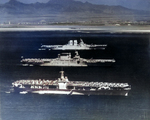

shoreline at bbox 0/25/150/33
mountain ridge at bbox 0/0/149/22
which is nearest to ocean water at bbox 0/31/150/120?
shoreline at bbox 0/25/150/33

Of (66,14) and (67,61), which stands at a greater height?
(66,14)

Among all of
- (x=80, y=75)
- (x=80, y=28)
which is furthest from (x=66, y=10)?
(x=80, y=75)

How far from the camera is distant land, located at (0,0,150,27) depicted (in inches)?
79.1

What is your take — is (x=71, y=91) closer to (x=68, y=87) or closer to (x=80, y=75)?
(x=68, y=87)

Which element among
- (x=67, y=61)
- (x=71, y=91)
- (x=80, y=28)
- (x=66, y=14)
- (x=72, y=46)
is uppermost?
(x=66, y=14)

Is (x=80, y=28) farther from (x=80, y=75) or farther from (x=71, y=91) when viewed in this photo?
(x=71, y=91)

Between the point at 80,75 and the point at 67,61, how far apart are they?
170mm

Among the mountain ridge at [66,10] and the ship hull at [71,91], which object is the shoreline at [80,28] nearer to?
the mountain ridge at [66,10]

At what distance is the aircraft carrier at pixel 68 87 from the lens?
2.00 m

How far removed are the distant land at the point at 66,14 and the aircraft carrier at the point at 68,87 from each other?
0.49 metres

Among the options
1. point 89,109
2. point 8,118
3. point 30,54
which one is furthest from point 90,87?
point 8,118

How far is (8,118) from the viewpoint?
2.04 metres

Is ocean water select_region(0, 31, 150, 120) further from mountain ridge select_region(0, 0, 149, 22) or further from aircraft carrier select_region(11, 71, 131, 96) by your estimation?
mountain ridge select_region(0, 0, 149, 22)

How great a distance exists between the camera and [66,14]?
2045mm
